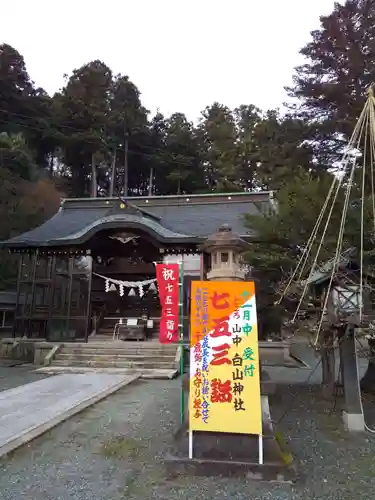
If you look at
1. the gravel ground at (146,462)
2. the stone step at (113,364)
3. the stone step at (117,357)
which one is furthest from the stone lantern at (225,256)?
the stone step at (117,357)

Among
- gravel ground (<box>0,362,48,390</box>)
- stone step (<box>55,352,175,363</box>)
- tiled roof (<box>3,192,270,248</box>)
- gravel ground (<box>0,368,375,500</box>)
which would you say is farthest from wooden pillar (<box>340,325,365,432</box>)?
tiled roof (<box>3,192,270,248</box>)

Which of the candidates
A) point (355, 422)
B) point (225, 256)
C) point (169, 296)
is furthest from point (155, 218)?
point (355, 422)

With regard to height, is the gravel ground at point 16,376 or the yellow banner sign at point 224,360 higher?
the yellow banner sign at point 224,360

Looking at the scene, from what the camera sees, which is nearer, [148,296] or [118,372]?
[118,372]

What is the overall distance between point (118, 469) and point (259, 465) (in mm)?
1400

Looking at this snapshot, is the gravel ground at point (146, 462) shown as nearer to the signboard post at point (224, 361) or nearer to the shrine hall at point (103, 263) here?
the signboard post at point (224, 361)

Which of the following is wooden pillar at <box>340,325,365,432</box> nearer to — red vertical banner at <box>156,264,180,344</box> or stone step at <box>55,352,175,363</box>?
red vertical banner at <box>156,264,180,344</box>

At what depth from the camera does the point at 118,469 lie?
388 centimetres

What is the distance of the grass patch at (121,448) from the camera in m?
4.30

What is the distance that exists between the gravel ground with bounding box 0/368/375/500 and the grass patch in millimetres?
11

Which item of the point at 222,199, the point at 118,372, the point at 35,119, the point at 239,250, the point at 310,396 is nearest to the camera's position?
the point at 239,250

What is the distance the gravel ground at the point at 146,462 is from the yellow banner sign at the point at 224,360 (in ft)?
1.77

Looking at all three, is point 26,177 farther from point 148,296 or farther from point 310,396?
point 310,396

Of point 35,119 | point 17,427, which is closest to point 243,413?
point 17,427
